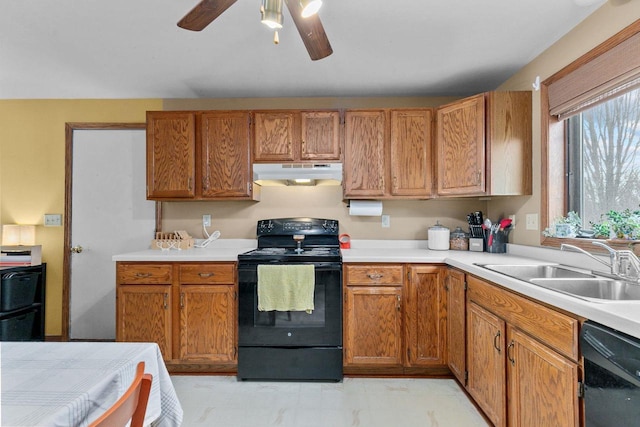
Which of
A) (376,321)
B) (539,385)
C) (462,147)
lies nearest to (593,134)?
(462,147)

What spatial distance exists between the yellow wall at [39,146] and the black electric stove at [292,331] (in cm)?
205

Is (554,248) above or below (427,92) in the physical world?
below

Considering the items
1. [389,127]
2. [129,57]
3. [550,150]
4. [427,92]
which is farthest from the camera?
[427,92]

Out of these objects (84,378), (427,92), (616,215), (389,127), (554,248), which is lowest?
(84,378)

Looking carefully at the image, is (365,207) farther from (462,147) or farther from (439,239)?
(462,147)

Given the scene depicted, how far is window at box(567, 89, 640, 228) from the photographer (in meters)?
1.70

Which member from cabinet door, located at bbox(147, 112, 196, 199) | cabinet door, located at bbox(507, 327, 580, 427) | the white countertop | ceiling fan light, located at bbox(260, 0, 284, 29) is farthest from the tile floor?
ceiling fan light, located at bbox(260, 0, 284, 29)

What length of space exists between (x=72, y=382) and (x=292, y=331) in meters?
1.62

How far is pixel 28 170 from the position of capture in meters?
3.07

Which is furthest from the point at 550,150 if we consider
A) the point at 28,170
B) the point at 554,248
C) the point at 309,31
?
the point at 28,170

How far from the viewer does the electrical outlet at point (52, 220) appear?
3.04 meters

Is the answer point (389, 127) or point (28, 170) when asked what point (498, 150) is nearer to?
point (389, 127)

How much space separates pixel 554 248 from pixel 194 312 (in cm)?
252

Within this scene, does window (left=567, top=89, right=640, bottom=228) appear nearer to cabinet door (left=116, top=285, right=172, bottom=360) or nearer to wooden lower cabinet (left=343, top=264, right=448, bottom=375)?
wooden lower cabinet (left=343, top=264, right=448, bottom=375)
